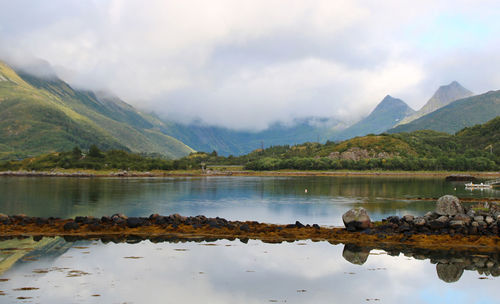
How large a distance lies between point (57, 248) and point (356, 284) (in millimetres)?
23611

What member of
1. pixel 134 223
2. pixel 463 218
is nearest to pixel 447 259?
pixel 463 218

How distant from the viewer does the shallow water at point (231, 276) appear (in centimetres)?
2227

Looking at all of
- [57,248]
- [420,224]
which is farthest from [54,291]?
[420,224]

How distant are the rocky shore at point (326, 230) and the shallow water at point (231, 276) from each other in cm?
412

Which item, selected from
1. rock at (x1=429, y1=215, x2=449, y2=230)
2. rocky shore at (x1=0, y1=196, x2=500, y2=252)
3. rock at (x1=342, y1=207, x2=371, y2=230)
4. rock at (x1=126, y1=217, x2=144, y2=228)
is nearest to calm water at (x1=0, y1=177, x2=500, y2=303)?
rocky shore at (x1=0, y1=196, x2=500, y2=252)

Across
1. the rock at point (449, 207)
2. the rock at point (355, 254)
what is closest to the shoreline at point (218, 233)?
the rock at point (355, 254)

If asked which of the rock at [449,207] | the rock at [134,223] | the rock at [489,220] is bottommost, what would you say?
the rock at [134,223]

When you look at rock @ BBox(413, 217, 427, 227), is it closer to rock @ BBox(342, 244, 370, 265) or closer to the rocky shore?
the rocky shore

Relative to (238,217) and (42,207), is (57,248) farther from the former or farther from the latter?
(42,207)

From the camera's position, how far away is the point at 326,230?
135ft

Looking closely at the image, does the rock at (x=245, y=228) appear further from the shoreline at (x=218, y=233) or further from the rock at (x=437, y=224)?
the rock at (x=437, y=224)

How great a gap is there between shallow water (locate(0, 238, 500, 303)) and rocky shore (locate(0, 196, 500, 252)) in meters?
4.12

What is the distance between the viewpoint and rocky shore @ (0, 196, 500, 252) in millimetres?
37250

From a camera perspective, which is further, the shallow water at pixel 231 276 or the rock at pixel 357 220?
the rock at pixel 357 220
